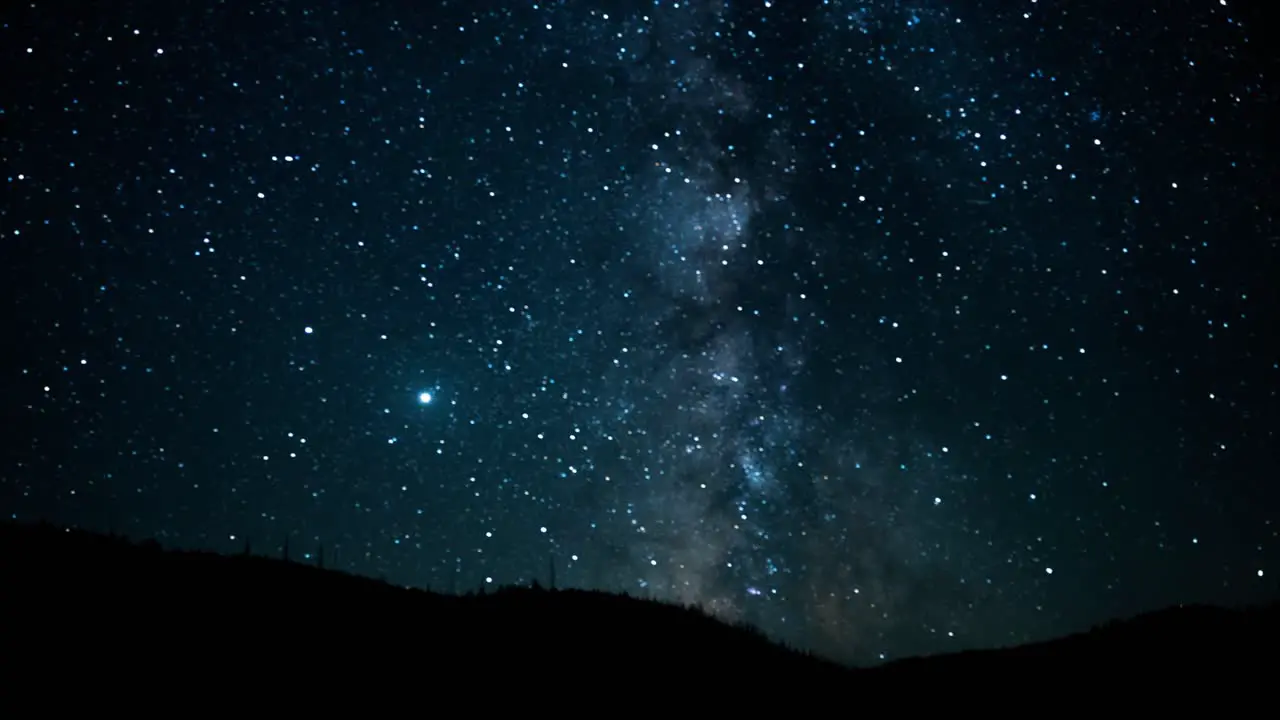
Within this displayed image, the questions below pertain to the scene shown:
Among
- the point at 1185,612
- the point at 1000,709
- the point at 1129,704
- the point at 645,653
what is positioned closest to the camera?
the point at 1129,704

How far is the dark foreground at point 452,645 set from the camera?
8.25m

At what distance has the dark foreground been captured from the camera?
27.1 ft

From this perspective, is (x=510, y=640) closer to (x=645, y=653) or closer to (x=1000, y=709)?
(x=645, y=653)

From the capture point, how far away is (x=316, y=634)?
9.52m

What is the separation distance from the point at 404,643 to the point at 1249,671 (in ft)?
39.9

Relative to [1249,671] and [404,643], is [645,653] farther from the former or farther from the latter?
[1249,671]

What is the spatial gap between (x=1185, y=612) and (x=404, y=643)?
14.2m

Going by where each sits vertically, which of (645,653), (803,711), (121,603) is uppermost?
(121,603)

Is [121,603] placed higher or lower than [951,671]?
higher

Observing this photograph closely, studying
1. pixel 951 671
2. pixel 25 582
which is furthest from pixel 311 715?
pixel 951 671

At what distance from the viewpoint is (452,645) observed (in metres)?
10.2

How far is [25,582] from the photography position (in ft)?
29.4

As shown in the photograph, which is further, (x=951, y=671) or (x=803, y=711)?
(x=951, y=671)

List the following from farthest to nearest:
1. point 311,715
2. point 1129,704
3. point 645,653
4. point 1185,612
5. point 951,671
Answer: point 1185,612 → point 951,671 → point 645,653 → point 1129,704 → point 311,715
